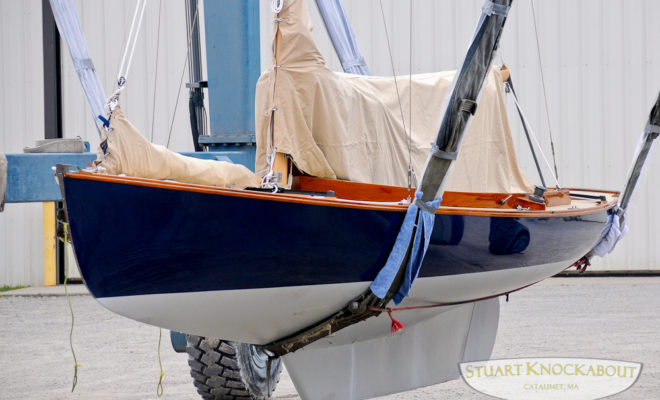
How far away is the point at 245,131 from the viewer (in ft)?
18.5

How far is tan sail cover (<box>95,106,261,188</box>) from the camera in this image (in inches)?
150

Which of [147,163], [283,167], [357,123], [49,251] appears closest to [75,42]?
[357,123]

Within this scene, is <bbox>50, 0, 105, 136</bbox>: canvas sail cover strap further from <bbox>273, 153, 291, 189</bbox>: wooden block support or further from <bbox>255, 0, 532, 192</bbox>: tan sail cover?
<bbox>273, 153, 291, 189</bbox>: wooden block support

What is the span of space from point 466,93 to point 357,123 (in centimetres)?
128

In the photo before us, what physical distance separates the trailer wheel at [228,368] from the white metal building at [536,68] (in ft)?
24.9

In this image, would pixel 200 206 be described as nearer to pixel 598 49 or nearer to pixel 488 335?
pixel 488 335

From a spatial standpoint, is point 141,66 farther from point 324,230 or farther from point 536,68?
point 324,230

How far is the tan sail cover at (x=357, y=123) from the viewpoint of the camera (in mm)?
4715

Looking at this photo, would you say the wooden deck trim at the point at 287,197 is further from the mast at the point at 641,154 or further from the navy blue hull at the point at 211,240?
the mast at the point at 641,154

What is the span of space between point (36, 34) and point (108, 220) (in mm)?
10883

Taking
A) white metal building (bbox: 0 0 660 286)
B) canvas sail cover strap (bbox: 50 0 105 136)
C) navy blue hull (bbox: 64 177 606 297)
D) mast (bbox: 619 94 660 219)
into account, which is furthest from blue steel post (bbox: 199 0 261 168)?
white metal building (bbox: 0 0 660 286)

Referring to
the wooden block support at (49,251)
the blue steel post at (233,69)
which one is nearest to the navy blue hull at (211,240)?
the blue steel post at (233,69)

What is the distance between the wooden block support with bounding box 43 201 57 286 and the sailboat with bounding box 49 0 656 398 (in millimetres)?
8624

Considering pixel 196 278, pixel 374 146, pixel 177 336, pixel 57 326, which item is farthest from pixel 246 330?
pixel 57 326
